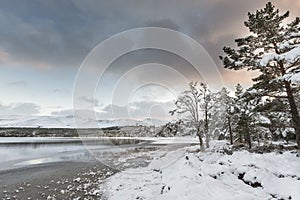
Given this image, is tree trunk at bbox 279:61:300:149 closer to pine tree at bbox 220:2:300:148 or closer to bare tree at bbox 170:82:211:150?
pine tree at bbox 220:2:300:148

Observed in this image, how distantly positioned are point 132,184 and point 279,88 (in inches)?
439

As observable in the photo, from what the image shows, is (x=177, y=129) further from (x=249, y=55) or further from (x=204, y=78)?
(x=249, y=55)

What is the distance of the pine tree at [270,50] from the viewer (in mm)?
13812

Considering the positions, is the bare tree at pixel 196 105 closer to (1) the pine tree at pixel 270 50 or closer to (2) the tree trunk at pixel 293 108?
(1) the pine tree at pixel 270 50

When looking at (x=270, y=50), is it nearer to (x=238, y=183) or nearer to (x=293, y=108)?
(x=293, y=108)

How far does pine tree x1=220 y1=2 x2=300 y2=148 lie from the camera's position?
45.3ft

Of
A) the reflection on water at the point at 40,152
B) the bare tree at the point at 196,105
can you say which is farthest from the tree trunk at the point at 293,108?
the reflection on water at the point at 40,152

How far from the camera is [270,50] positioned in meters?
15.0

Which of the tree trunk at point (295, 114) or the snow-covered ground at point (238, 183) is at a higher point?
the tree trunk at point (295, 114)

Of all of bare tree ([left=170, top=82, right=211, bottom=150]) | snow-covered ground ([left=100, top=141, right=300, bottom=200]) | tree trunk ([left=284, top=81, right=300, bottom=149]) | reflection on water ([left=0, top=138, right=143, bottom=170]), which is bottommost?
reflection on water ([left=0, top=138, right=143, bottom=170])

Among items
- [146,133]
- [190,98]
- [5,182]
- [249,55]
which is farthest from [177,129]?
[146,133]

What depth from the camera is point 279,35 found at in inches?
566

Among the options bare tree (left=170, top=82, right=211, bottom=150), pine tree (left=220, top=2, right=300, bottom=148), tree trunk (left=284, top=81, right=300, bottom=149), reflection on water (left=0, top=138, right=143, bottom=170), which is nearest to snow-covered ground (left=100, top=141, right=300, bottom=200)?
tree trunk (left=284, top=81, right=300, bottom=149)

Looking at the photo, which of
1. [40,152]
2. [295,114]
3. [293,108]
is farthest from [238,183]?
[40,152]
